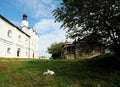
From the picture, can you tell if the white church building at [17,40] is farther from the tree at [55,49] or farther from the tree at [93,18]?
the tree at [93,18]

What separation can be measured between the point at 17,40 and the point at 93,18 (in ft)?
139

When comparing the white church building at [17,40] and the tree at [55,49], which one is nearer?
the white church building at [17,40]

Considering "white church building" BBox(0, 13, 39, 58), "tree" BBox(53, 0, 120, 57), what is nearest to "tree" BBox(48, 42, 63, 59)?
"white church building" BBox(0, 13, 39, 58)

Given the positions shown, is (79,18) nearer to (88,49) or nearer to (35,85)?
(88,49)

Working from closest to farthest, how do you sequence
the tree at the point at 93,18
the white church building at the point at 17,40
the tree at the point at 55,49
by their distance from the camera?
the tree at the point at 93,18 → the white church building at the point at 17,40 → the tree at the point at 55,49

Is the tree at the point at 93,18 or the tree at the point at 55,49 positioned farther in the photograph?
the tree at the point at 55,49

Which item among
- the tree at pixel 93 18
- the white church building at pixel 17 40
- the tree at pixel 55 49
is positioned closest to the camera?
the tree at pixel 93 18

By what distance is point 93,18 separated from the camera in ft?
63.3

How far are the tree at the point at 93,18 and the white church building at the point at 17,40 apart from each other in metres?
29.8

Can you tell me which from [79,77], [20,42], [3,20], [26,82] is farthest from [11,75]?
[20,42]

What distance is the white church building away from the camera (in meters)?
49.3

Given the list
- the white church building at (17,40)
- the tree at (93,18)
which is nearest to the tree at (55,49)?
the white church building at (17,40)

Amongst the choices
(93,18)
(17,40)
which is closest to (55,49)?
(17,40)

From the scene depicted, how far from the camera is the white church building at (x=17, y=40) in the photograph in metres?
49.3
